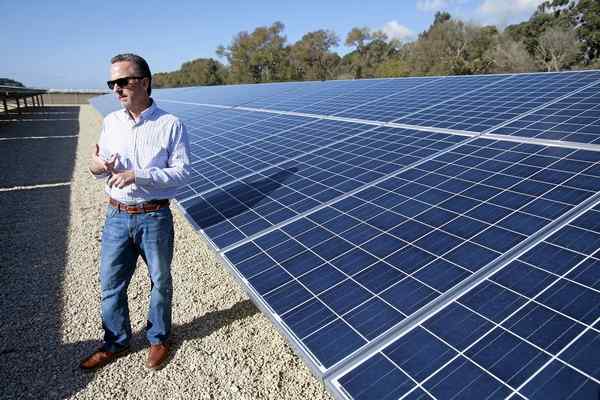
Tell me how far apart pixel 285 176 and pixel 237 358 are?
2972 mm

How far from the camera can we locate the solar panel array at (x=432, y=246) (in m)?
2.71

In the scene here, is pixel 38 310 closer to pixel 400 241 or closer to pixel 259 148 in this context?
pixel 259 148

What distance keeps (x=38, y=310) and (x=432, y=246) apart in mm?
6478

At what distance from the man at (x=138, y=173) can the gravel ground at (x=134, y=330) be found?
3.74 ft

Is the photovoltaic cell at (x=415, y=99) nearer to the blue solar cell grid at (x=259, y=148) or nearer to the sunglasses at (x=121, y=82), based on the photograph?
the blue solar cell grid at (x=259, y=148)

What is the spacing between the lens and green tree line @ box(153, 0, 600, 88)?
42844 mm

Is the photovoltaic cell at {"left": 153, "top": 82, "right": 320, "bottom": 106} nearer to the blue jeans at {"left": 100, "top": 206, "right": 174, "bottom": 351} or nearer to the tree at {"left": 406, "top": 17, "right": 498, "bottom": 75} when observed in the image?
the blue jeans at {"left": 100, "top": 206, "right": 174, "bottom": 351}

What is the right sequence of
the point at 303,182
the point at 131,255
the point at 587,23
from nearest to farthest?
1. the point at 131,255
2. the point at 303,182
3. the point at 587,23

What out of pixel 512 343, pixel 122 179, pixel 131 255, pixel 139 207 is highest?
pixel 122 179

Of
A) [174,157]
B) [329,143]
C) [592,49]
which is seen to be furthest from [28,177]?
[592,49]

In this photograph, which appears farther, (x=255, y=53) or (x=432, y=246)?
(x=255, y=53)

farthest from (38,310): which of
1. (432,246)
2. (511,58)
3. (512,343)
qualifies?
(511,58)

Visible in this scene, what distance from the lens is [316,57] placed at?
71.0m

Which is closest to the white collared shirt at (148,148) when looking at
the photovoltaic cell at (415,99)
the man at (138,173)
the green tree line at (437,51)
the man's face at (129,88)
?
the man at (138,173)
